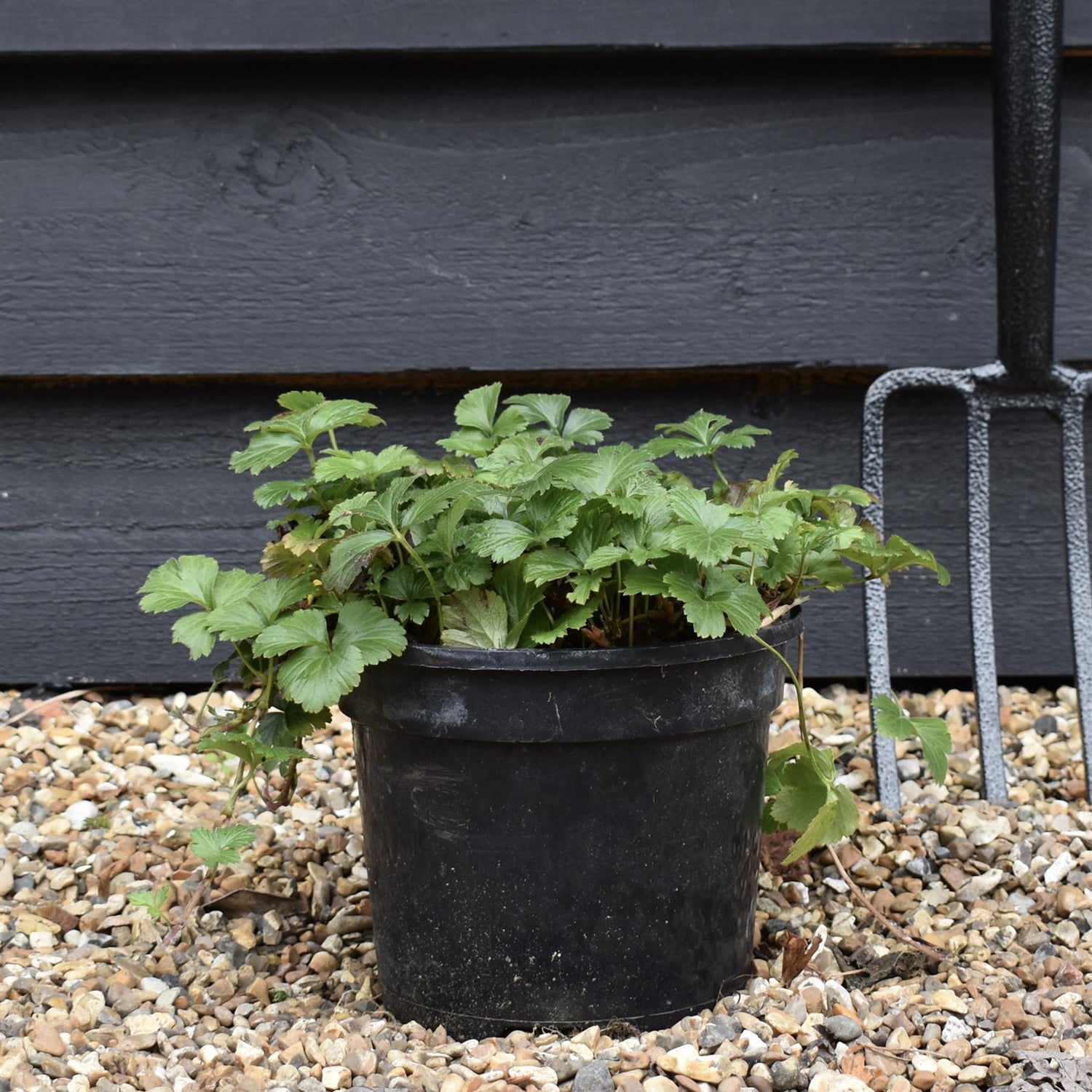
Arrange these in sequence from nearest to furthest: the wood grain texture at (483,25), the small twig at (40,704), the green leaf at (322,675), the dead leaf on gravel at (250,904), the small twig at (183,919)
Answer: the green leaf at (322,675)
the small twig at (183,919)
the dead leaf on gravel at (250,904)
the wood grain texture at (483,25)
the small twig at (40,704)

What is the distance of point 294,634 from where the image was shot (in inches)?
38.6

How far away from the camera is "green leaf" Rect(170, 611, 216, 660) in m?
1.00

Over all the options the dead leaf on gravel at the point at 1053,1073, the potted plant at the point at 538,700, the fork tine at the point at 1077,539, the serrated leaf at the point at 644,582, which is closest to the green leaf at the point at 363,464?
the potted plant at the point at 538,700

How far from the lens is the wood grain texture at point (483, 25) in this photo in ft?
5.52

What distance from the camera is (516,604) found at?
3.40 ft

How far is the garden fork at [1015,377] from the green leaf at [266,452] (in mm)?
895

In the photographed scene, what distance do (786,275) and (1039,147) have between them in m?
0.38

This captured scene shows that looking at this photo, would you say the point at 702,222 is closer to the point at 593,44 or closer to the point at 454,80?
the point at 593,44

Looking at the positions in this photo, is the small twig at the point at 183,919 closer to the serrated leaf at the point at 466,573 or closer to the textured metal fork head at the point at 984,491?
the serrated leaf at the point at 466,573

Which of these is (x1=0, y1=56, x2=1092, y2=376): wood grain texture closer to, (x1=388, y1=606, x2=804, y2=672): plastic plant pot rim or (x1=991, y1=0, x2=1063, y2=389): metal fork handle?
(x1=991, y1=0, x2=1063, y2=389): metal fork handle

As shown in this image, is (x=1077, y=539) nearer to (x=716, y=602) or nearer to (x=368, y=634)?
(x=716, y=602)

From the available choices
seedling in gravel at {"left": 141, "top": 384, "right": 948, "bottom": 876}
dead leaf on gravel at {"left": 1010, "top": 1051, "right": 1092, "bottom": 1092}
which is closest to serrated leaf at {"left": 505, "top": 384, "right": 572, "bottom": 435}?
seedling in gravel at {"left": 141, "top": 384, "right": 948, "bottom": 876}

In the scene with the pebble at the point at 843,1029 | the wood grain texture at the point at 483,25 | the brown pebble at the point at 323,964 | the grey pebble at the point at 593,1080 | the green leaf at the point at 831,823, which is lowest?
the brown pebble at the point at 323,964

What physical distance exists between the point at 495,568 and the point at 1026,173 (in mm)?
1032
